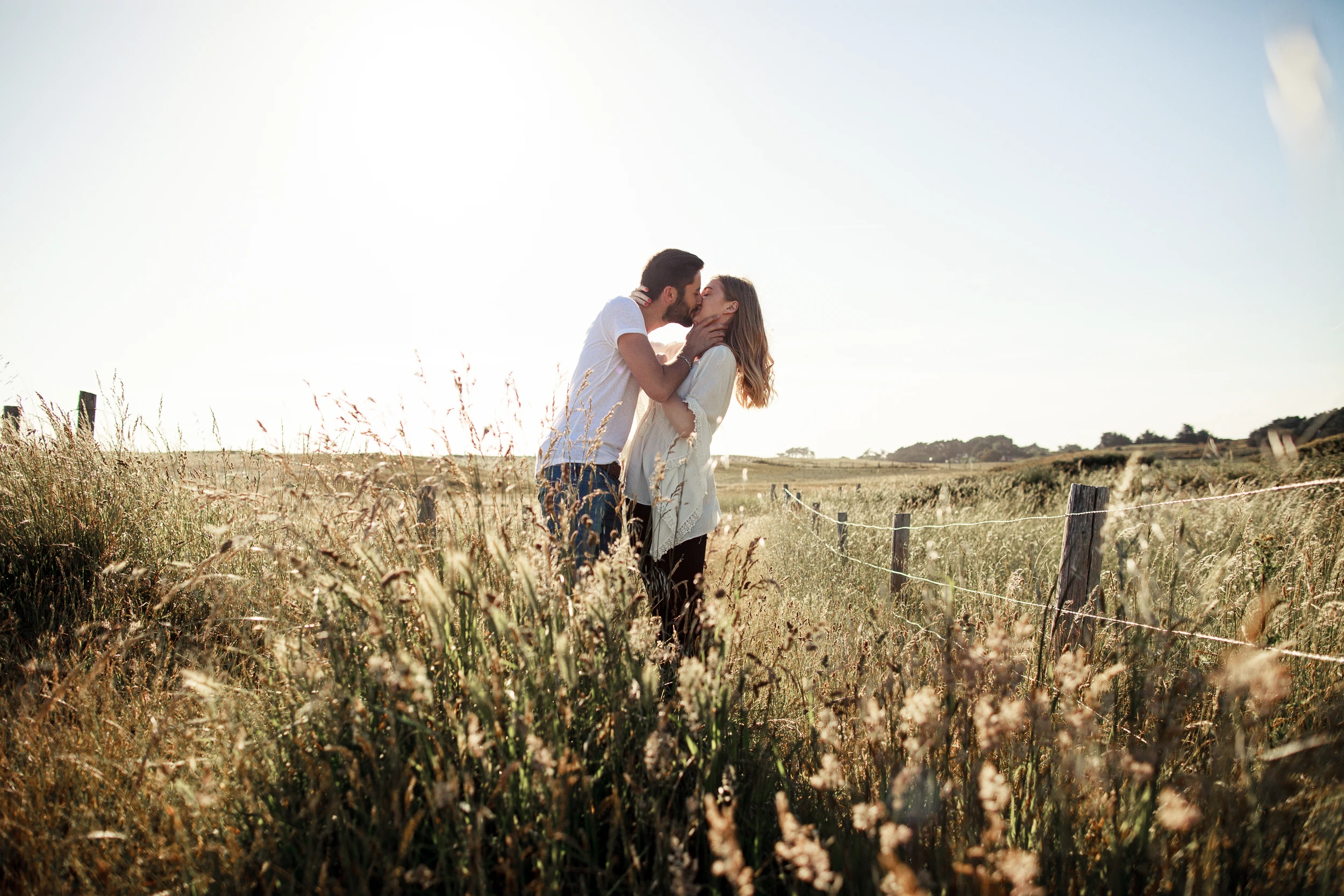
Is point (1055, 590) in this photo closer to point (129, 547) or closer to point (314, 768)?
point (314, 768)

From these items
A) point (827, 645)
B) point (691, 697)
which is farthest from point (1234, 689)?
point (827, 645)

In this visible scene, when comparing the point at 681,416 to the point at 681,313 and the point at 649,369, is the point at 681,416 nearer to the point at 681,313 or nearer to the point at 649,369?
the point at 649,369

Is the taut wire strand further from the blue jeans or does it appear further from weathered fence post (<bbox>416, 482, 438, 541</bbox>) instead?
weathered fence post (<bbox>416, 482, 438, 541</bbox>)

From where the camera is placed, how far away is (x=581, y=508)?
2172mm

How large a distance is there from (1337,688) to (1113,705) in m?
1.17

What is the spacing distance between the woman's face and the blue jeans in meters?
0.94

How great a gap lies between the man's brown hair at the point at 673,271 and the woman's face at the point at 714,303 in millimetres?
99

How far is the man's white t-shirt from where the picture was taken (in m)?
3.03

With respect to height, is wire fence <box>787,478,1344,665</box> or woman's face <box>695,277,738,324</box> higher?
woman's face <box>695,277,738,324</box>

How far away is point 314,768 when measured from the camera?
66.1 inches

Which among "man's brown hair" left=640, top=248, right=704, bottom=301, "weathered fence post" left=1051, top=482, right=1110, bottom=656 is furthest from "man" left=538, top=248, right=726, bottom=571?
"weathered fence post" left=1051, top=482, right=1110, bottom=656

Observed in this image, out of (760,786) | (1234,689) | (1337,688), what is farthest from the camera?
(1337,688)

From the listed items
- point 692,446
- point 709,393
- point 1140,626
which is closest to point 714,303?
point 709,393

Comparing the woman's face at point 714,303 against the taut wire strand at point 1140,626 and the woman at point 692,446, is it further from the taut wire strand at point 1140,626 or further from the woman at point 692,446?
the taut wire strand at point 1140,626
